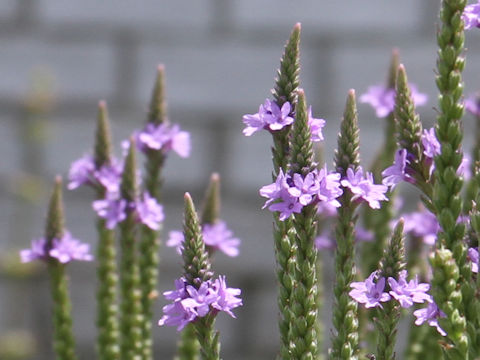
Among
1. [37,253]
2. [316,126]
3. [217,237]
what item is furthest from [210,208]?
[316,126]

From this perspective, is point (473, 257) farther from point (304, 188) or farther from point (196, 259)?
point (196, 259)

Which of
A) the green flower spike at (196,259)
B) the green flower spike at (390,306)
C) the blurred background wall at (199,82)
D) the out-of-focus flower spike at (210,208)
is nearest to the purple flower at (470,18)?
the green flower spike at (390,306)

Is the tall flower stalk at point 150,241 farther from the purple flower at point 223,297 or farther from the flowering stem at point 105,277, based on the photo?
the purple flower at point 223,297

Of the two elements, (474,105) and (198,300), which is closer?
(198,300)

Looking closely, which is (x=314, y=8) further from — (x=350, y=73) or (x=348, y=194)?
(x=348, y=194)

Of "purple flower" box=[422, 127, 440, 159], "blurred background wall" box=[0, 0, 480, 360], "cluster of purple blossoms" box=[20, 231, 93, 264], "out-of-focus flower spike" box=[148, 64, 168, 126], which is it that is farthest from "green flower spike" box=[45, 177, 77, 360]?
"blurred background wall" box=[0, 0, 480, 360]
